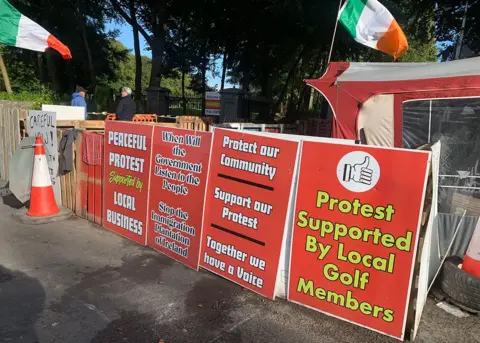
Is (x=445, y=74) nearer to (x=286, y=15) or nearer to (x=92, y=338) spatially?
(x=92, y=338)

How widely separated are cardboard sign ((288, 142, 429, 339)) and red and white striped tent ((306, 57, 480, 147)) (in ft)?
10.3

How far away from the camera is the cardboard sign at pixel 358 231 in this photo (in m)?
2.86

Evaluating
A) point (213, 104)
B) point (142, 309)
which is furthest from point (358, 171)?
point (213, 104)

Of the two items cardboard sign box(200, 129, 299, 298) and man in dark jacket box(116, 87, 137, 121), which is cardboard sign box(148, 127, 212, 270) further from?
man in dark jacket box(116, 87, 137, 121)

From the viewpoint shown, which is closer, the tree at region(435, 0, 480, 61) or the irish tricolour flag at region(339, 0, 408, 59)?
the irish tricolour flag at region(339, 0, 408, 59)

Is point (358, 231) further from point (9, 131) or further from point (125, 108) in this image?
point (125, 108)

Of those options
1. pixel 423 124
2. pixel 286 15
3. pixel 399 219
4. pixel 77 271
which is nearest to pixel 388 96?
pixel 423 124

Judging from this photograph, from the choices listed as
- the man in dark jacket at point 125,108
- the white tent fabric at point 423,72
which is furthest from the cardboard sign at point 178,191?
the man in dark jacket at point 125,108

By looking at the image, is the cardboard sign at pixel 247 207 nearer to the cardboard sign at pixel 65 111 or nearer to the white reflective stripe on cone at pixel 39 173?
the white reflective stripe on cone at pixel 39 173

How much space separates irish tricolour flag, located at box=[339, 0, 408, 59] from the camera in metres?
7.20

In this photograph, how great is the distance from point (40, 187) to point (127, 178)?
5.01ft

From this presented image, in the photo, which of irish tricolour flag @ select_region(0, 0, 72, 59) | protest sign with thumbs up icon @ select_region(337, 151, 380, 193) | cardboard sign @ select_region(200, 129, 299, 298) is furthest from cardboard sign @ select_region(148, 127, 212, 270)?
irish tricolour flag @ select_region(0, 0, 72, 59)

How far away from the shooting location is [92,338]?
2764mm

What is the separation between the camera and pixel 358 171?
3.03m
